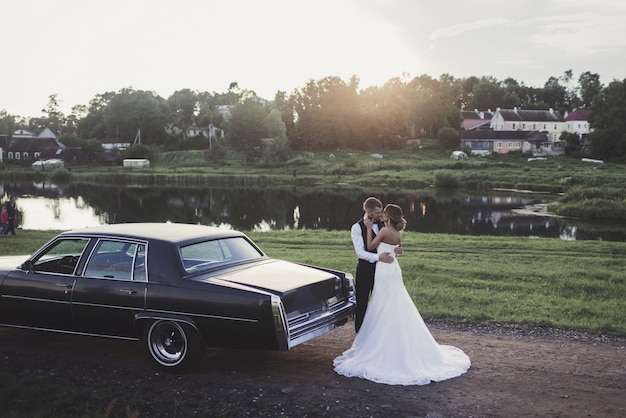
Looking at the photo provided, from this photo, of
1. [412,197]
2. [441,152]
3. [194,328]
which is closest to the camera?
[194,328]

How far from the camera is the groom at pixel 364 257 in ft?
24.9

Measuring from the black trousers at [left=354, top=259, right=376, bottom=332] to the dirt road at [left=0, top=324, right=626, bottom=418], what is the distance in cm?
53

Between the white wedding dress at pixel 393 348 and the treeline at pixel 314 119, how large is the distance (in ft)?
255

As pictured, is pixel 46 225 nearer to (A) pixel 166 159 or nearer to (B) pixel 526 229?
(B) pixel 526 229

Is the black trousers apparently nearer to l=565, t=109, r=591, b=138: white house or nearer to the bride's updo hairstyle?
the bride's updo hairstyle

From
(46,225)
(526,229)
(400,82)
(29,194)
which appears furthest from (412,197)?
(400,82)

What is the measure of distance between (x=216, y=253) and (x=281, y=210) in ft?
109

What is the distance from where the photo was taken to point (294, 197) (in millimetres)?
50375

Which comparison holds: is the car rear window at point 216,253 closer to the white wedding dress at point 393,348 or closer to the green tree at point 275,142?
the white wedding dress at point 393,348

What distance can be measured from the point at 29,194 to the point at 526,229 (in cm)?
4419

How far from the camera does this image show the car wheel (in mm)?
6758

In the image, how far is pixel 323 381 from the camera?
21.8 ft

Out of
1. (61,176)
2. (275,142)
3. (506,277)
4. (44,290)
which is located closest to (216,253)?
(44,290)

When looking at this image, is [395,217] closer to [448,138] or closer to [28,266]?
[28,266]
